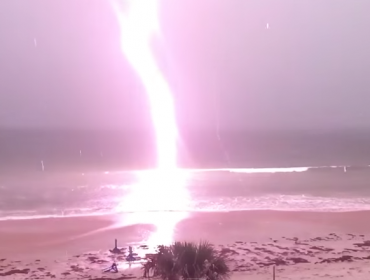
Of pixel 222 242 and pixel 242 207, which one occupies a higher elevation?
pixel 242 207

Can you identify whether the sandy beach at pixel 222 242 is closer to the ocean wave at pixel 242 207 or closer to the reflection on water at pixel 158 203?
the reflection on water at pixel 158 203

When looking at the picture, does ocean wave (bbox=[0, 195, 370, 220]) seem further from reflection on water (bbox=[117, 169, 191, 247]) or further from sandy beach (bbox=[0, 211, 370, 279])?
sandy beach (bbox=[0, 211, 370, 279])

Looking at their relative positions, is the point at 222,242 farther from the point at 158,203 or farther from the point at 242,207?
the point at 158,203

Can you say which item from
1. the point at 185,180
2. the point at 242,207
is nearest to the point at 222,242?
the point at 242,207

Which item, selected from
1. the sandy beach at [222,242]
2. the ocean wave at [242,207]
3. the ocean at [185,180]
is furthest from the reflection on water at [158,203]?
the ocean wave at [242,207]

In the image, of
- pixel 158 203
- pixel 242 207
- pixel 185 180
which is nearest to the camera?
pixel 242 207

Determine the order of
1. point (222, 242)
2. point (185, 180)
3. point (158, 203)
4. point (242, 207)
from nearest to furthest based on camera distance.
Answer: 1. point (222, 242)
2. point (242, 207)
3. point (158, 203)
4. point (185, 180)

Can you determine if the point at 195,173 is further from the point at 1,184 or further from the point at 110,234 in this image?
the point at 110,234
